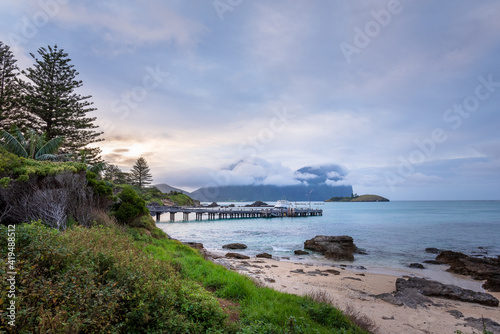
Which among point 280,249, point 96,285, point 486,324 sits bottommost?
point 280,249

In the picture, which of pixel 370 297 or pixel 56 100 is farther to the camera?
pixel 56 100

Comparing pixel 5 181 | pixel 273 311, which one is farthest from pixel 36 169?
pixel 273 311

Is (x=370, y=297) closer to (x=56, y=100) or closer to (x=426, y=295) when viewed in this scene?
(x=426, y=295)

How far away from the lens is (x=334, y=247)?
22.5 meters

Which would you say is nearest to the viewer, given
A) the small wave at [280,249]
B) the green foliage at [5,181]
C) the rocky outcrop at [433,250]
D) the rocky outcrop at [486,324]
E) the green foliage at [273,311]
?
the green foliage at [273,311]

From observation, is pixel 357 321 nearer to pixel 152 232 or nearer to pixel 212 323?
pixel 212 323

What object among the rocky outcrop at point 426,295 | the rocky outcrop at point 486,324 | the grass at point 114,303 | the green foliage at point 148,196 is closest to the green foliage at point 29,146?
the grass at point 114,303

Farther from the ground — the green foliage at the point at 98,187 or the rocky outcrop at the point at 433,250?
the green foliage at the point at 98,187

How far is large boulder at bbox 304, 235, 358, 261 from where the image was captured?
2111cm

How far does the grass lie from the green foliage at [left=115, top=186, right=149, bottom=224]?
9.09 metres

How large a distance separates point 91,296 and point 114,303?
1.74 feet

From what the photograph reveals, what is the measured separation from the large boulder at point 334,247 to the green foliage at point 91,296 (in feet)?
61.8

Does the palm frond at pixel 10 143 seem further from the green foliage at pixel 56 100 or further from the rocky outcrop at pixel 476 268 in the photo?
the rocky outcrop at pixel 476 268

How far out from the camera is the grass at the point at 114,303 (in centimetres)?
306
